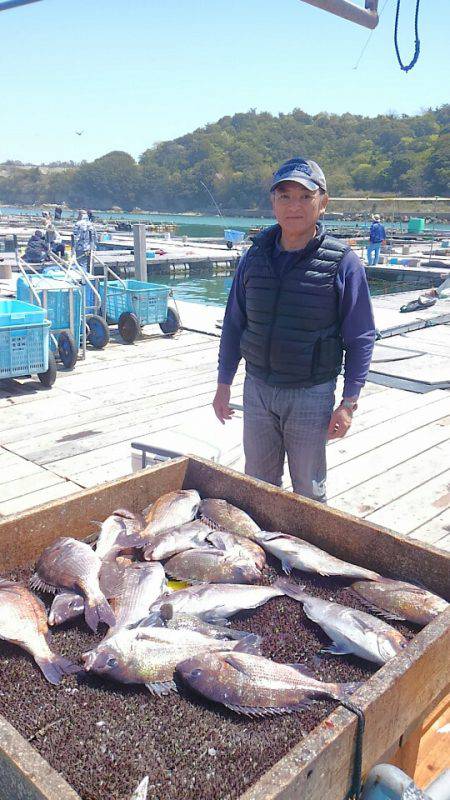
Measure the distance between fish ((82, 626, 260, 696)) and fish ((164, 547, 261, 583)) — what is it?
1.06 feet

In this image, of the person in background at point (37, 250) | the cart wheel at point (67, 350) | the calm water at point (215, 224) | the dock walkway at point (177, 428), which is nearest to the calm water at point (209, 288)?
the person in background at point (37, 250)

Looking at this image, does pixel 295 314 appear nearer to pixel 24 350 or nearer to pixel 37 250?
pixel 24 350

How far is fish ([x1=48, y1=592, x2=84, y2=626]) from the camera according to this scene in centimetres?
182

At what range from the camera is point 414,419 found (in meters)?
5.71

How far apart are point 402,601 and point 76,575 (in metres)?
0.99

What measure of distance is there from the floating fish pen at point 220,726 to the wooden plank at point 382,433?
281 centimetres

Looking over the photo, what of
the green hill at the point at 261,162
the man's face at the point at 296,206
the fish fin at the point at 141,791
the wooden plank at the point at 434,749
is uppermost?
the green hill at the point at 261,162

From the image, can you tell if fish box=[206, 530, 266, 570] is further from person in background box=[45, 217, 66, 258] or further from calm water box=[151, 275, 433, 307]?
calm water box=[151, 275, 433, 307]

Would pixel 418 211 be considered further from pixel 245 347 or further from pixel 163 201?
pixel 245 347

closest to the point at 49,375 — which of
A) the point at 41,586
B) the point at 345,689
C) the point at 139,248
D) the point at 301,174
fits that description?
the point at 139,248

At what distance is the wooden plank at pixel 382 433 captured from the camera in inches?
193

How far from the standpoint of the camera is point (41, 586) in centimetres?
200

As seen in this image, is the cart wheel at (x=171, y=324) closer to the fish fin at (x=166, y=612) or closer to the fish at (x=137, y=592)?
the fish at (x=137, y=592)

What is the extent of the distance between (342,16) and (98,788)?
170 inches
